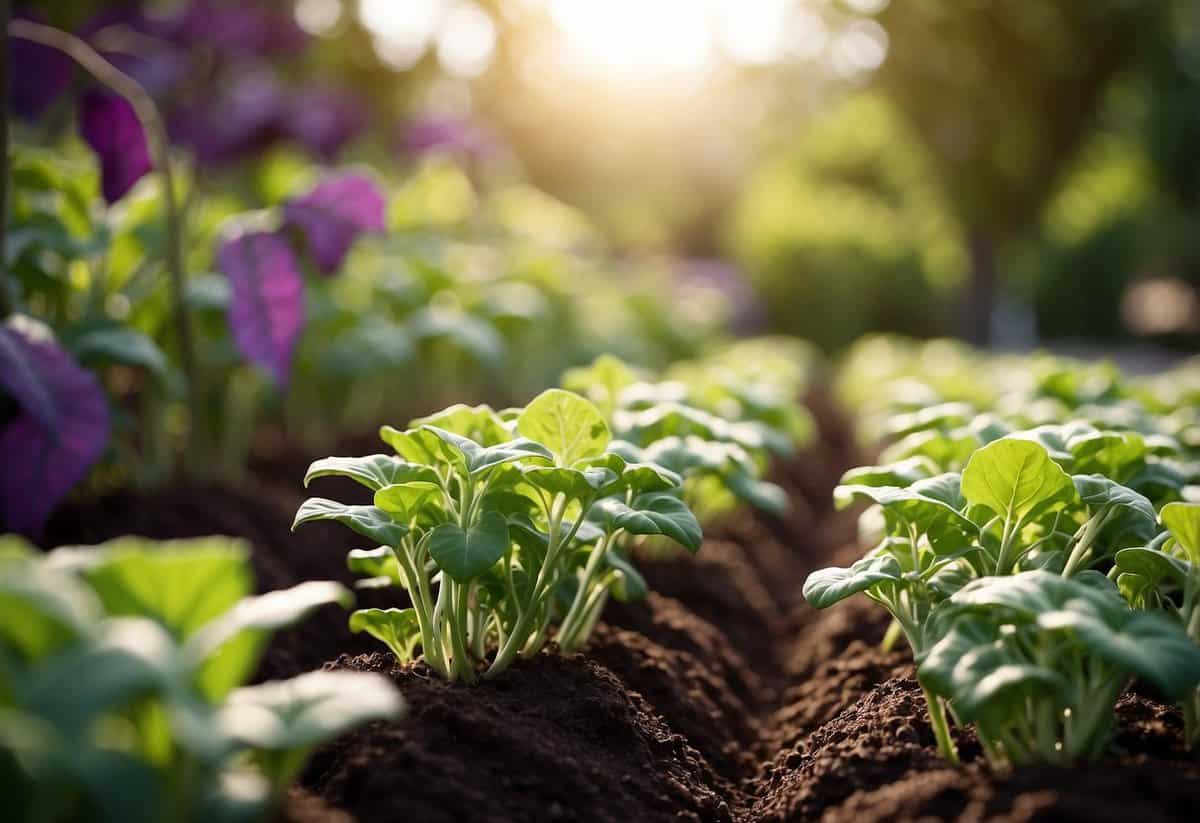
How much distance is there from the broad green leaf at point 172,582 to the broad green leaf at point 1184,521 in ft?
3.76

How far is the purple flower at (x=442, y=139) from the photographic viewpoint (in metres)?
4.91

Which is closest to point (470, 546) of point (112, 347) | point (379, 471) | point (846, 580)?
point (379, 471)

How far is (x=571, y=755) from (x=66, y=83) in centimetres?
249

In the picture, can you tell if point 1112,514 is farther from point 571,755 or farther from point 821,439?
point 821,439

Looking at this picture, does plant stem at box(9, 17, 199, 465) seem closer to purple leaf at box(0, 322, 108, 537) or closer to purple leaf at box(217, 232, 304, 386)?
purple leaf at box(217, 232, 304, 386)

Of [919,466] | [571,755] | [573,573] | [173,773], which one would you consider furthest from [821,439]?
[173,773]

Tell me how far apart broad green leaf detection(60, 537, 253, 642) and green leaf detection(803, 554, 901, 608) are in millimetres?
743

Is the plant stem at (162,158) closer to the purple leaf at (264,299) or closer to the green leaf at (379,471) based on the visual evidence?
the purple leaf at (264,299)

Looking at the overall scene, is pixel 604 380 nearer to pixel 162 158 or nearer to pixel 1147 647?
pixel 162 158

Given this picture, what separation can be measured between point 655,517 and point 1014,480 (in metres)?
0.52

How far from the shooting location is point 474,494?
5.02 ft

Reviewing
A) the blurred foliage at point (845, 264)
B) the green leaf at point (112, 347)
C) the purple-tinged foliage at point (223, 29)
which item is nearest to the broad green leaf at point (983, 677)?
the green leaf at point (112, 347)

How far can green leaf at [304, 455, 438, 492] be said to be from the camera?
1.46m

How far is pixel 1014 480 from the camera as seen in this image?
1.49m
